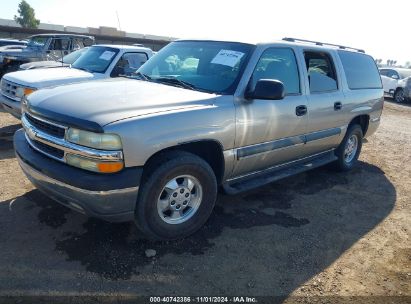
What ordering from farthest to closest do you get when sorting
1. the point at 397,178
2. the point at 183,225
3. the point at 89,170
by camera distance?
1. the point at 397,178
2. the point at 183,225
3. the point at 89,170

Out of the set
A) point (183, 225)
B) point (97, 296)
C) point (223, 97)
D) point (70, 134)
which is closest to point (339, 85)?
point (223, 97)

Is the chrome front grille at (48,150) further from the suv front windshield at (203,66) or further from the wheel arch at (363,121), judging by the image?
the wheel arch at (363,121)

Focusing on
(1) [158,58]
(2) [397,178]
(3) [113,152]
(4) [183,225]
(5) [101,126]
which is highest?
(1) [158,58]

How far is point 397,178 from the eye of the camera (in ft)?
19.4

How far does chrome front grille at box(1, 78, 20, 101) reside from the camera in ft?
21.6

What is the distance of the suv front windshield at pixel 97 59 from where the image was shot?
25.3 ft

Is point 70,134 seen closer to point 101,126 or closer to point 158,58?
point 101,126

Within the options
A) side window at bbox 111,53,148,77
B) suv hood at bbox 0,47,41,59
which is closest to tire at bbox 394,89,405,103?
side window at bbox 111,53,148,77

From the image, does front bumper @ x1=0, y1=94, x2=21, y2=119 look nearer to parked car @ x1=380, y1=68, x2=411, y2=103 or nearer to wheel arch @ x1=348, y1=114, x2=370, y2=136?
wheel arch @ x1=348, y1=114, x2=370, y2=136

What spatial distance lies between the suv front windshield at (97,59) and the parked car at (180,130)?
11.5 ft

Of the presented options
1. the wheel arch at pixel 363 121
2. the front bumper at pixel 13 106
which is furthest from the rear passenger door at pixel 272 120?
the front bumper at pixel 13 106

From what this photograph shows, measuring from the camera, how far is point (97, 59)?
26.2ft

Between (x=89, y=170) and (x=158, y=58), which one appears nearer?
(x=89, y=170)

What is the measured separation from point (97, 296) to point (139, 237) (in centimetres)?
86
